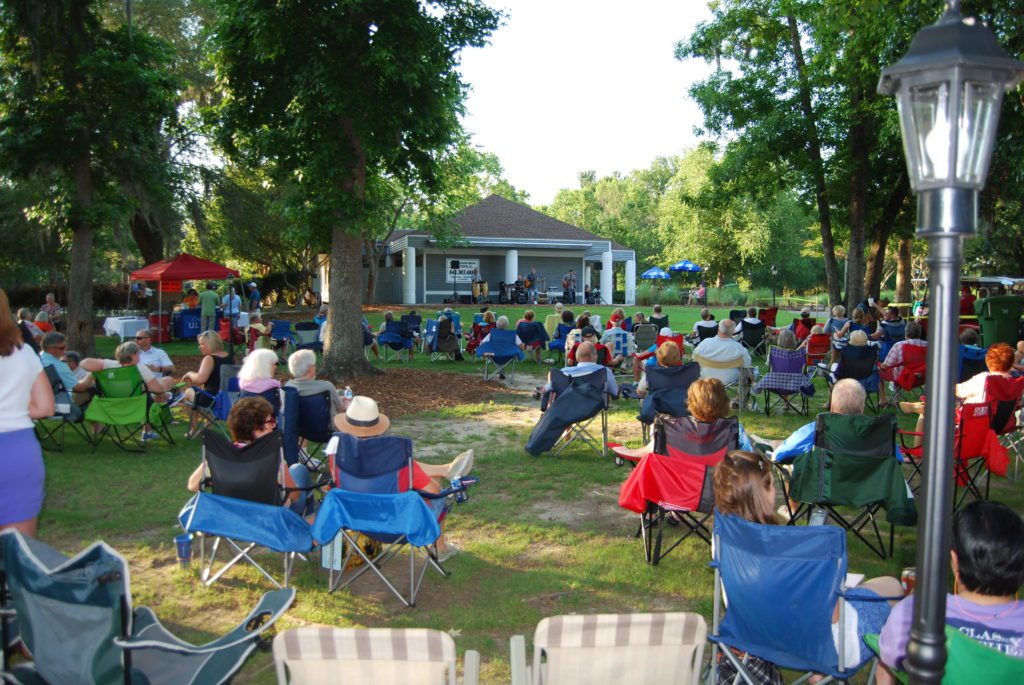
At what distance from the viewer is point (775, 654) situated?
310cm

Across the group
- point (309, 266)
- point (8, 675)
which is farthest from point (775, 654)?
point (309, 266)

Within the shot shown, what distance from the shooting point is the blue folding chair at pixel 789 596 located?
313 cm

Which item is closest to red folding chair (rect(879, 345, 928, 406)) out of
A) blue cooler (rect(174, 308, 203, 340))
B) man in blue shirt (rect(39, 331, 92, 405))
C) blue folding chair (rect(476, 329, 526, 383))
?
blue folding chair (rect(476, 329, 526, 383))

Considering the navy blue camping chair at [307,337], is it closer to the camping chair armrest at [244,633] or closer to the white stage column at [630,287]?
the camping chair armrest at [244,633]

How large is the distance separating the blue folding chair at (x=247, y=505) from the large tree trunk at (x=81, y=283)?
10760mm

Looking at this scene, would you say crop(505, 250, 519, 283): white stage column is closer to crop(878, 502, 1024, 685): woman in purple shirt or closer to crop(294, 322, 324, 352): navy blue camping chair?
crop(294, 322, 324, 352): navy blue camping chair

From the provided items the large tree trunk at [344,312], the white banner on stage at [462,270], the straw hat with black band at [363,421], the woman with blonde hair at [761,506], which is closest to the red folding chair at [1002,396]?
the woman with blonde hair at [761,506]

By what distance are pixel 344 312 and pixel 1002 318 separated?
12294 mm

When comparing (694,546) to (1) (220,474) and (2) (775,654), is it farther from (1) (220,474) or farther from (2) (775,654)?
(1) (220,474)

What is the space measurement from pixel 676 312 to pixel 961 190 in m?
29.5

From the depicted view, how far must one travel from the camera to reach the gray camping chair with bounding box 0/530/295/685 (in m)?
2.46

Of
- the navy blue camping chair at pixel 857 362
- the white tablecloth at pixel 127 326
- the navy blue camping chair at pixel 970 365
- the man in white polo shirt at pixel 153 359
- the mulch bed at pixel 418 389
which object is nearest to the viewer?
the man in white polo shirt at pixel 153 359

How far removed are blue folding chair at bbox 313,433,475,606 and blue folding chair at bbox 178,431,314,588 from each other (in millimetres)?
169

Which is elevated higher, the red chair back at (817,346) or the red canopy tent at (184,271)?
the red canopy tent at (184,271)
